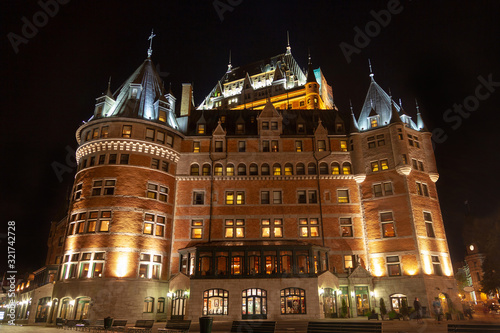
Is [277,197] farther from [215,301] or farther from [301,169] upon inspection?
[215,301]

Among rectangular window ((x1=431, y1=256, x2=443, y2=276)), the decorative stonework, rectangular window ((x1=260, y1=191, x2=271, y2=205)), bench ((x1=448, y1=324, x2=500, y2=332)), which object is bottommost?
bench ((x1=448, y1=324, x2=500, y2=332))

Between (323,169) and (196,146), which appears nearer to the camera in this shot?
(323,169)

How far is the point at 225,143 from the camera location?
4581cm

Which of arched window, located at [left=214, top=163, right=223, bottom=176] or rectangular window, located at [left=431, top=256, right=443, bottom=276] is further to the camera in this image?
arched window, located at [left=214, top=163, right=223, bottom=176]

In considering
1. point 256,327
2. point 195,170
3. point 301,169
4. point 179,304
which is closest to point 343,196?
point 301,169

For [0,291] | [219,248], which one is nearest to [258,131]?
[219,248]

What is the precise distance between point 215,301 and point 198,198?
1321cm

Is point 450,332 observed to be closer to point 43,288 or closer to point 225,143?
point 225,143

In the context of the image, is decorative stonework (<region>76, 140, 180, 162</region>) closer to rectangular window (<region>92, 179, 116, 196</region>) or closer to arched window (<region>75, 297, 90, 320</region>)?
rectangular window (<region>92, 179, 116, 196</region>)

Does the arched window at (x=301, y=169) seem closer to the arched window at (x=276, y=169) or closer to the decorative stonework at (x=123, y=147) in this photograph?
the arched window at (x=276, y=169)

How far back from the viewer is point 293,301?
112 ft

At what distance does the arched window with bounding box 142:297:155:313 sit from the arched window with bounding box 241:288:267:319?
10002 millimetres

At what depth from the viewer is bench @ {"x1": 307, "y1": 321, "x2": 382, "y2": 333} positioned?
18652 mm

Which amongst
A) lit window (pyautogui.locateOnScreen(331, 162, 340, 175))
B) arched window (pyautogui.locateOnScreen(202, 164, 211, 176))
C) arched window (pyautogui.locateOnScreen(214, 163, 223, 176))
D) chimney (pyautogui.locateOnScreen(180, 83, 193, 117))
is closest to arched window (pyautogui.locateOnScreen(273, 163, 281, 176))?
arched window (pyautogui.locateOnScreen(214, 163, 223, 176))
